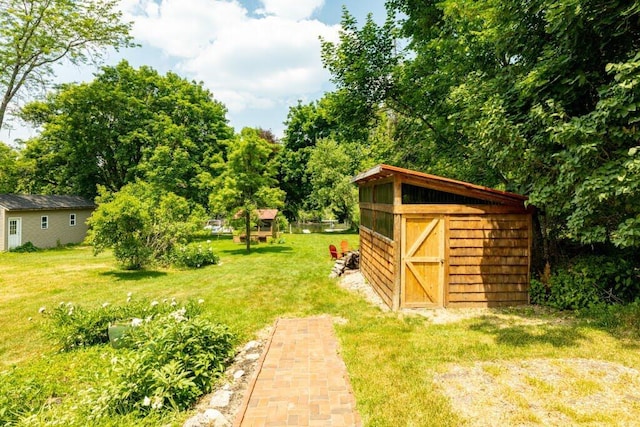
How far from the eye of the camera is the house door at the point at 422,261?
8289 millimetres

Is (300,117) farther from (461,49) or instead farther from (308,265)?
(461,49)

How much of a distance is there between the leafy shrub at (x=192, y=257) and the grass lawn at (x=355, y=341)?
2.56 meters

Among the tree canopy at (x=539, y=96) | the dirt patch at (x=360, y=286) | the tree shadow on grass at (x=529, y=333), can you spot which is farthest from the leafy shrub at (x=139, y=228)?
the tree shadow on grass at (x=529, y=333)

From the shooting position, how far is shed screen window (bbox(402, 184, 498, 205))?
833 cm

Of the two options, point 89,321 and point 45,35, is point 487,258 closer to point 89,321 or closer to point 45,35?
point 89,321

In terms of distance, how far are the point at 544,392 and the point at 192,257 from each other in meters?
14.2

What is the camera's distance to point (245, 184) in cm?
1883

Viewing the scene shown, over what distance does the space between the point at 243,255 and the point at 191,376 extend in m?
14.3

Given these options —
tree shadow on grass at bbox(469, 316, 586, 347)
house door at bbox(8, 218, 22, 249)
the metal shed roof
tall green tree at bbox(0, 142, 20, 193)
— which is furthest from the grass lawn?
tall green tree at bbox(0, 142, 20, 193)

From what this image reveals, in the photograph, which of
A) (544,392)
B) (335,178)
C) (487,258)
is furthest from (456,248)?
(335,178)

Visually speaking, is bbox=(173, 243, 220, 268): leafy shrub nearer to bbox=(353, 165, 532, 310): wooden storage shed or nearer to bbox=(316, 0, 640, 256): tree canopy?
bbox=(316, 0, 640, 256): tree canopy

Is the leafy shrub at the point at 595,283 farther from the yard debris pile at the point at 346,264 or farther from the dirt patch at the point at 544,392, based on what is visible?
the yard debris pile at the point at 346,264

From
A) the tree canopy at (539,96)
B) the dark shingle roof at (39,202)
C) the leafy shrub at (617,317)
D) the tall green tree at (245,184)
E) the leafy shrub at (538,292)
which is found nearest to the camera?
the tree canopy at (539,96)

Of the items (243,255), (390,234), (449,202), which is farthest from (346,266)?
(243,255)
